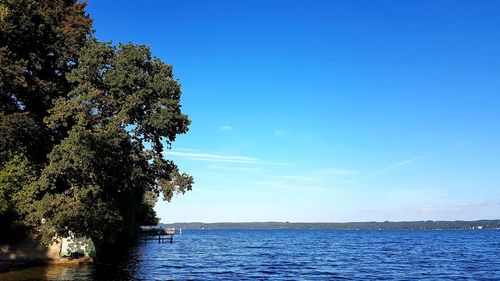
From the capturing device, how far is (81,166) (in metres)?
34.1

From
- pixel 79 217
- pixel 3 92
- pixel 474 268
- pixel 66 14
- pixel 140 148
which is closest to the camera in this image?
pixel 79 217

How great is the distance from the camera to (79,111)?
3666 cm

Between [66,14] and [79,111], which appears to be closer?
[79,111]

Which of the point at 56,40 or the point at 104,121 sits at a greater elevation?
the point at 56,40

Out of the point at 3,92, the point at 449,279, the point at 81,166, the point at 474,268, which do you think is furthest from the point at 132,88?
the point at 474,268

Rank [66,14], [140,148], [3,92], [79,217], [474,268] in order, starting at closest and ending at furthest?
1. [79,217]
2. [3,92]
3. [140,148]
4. [66,14]
5. [474,268]

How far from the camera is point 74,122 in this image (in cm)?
3947

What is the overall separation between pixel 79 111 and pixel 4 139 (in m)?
5.62

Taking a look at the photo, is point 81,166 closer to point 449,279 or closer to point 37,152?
point 37,152

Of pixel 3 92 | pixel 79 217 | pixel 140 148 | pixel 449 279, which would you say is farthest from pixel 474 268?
pixel 3 92

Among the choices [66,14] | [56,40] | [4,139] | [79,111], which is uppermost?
[66,14]

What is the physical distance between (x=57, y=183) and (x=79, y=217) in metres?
5.75

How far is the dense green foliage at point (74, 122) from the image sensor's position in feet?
113

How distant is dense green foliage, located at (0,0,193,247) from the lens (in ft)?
113
